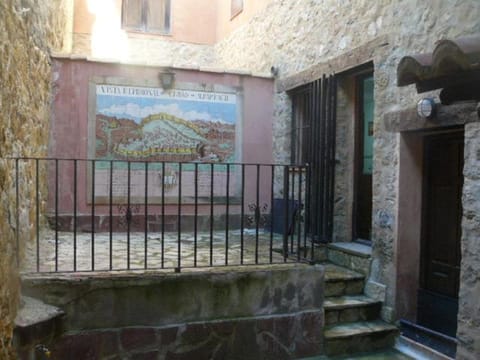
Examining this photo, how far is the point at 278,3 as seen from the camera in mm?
6629

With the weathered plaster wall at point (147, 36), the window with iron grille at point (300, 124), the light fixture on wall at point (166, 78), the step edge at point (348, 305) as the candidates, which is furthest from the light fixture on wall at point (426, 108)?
the weathered plaster wall at point (147, 36)

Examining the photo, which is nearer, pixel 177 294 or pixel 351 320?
pixel 177 294

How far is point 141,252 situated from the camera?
4562 mm

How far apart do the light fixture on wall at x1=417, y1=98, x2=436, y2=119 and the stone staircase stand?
5.46 feet

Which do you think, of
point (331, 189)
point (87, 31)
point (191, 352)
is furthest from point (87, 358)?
point (87, 31)

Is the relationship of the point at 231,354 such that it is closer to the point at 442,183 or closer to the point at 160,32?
the point at 442,183

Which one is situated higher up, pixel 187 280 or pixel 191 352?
pixel 187 280

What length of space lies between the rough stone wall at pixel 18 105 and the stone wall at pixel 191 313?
1.54 ft

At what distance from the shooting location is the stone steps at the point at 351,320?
394 centimetres

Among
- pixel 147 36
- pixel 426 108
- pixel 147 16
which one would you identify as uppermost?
pixel 147 16

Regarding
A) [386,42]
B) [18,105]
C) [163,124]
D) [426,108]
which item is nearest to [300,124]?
[163,124]

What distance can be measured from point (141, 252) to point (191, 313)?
129 cm

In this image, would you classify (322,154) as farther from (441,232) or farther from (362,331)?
(362,331)

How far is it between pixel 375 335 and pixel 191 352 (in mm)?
1657
